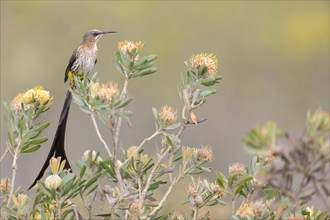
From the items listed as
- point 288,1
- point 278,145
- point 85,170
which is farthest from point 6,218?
point 288,1

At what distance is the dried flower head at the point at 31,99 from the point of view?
2492 millimetres

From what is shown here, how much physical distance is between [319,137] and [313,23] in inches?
839

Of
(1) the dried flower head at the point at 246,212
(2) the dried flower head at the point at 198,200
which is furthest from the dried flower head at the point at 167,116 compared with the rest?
(1) the dried flower head at the point at 246,212

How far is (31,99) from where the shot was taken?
8.20ft

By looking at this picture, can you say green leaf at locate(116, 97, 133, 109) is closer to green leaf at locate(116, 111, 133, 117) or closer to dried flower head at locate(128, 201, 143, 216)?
green leaf at locate(116, 111, 133, 117)

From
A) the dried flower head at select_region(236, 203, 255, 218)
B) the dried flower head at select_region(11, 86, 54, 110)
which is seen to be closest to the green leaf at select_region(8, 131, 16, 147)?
the dried flower head at select_region(11, 86, 54, 110)

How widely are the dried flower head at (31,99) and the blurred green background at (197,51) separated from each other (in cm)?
1003

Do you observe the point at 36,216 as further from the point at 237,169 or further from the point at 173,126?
the point at 237,169

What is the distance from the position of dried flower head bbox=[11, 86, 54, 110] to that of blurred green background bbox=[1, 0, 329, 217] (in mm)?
10026

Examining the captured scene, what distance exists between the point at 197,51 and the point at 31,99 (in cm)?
1633

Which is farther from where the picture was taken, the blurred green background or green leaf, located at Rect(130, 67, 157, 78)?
the blurred green background

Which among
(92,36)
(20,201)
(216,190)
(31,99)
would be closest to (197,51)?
(92,36)

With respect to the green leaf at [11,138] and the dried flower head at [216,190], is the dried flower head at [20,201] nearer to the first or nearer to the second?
the green leaf at [11,138]

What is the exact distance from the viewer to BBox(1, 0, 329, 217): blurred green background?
49.4 ft
